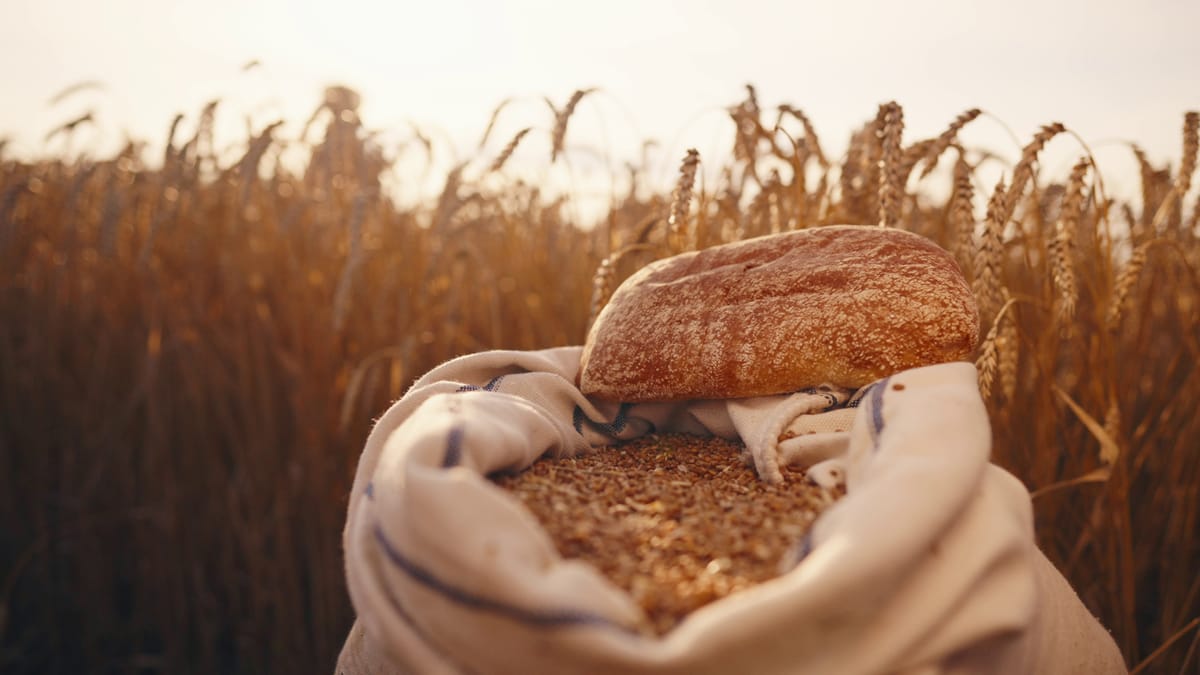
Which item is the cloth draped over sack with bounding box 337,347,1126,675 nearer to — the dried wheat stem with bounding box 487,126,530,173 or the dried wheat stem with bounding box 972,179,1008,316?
the dried wheat stem with bounding box 972,179,1008,316

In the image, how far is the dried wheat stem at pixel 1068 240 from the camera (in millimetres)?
1166

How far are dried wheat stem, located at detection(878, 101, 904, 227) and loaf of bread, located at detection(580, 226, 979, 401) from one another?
187 mm

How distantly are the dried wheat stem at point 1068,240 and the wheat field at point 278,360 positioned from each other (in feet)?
0.98

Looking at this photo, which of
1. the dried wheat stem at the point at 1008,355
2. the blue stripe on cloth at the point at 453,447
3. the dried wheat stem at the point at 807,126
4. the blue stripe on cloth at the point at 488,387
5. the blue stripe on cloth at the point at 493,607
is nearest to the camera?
the blue stripe on cloth at the point at 493,607

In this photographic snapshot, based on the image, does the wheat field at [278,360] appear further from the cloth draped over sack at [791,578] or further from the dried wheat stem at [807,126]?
the cloth draped over sack at [791,578]

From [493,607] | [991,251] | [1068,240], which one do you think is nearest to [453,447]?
[493,607]

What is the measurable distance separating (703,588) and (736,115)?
110cm

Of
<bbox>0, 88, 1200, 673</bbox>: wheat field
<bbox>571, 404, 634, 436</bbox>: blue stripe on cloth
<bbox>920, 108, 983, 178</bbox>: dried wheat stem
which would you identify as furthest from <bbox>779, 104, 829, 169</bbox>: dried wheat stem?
<bbox>571, 404, 634, 436</bbox>: blue stripe on cloth

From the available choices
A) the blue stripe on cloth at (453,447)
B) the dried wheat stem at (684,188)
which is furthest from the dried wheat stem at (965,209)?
Result: the blue stripe on cloth at (453,447)

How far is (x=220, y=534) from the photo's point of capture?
2.19 m

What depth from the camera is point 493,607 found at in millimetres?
625

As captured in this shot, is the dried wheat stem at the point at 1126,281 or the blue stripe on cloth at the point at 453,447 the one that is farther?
the dried wheat stem at the point at 1126,281

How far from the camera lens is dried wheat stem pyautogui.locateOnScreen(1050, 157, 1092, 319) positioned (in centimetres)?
117

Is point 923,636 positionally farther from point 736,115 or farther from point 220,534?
point 220,534
